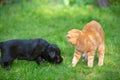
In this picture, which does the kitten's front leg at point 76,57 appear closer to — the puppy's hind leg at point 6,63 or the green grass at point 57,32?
the green grass at point 57,32

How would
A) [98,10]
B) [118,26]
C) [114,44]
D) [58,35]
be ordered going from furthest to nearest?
[98,10]
[118,26]
[58,35]
[114,44]

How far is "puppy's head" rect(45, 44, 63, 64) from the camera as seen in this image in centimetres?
A: 658

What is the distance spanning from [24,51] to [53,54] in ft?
1.98

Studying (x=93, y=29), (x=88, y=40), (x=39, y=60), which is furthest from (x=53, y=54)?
(x=93, y=29)

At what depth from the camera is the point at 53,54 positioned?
658 centimetres

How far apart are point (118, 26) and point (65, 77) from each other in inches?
141

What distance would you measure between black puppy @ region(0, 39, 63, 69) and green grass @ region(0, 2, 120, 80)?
0.69 feet

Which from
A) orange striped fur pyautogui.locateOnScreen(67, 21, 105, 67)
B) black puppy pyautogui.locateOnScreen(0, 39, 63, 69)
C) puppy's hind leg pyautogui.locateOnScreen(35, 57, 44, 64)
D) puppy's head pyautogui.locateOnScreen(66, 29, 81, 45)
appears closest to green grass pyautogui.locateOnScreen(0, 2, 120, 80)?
puppy's hind leg pyautogui.locateOnScreen(35, 57, 44, 64)

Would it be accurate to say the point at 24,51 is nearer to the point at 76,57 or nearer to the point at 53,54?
the point at 53,54

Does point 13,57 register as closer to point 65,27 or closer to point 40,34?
point 40,34

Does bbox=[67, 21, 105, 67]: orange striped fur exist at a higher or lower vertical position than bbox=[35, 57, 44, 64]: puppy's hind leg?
higher

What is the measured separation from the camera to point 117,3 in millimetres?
10812

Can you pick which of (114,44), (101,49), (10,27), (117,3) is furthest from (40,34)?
(117,3)

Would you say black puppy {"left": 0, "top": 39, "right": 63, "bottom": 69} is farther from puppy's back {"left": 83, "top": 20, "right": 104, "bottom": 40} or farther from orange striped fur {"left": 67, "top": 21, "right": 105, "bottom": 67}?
puppy's back {"left": 83, "top": 20, "right": 104, "bottom": 40}
